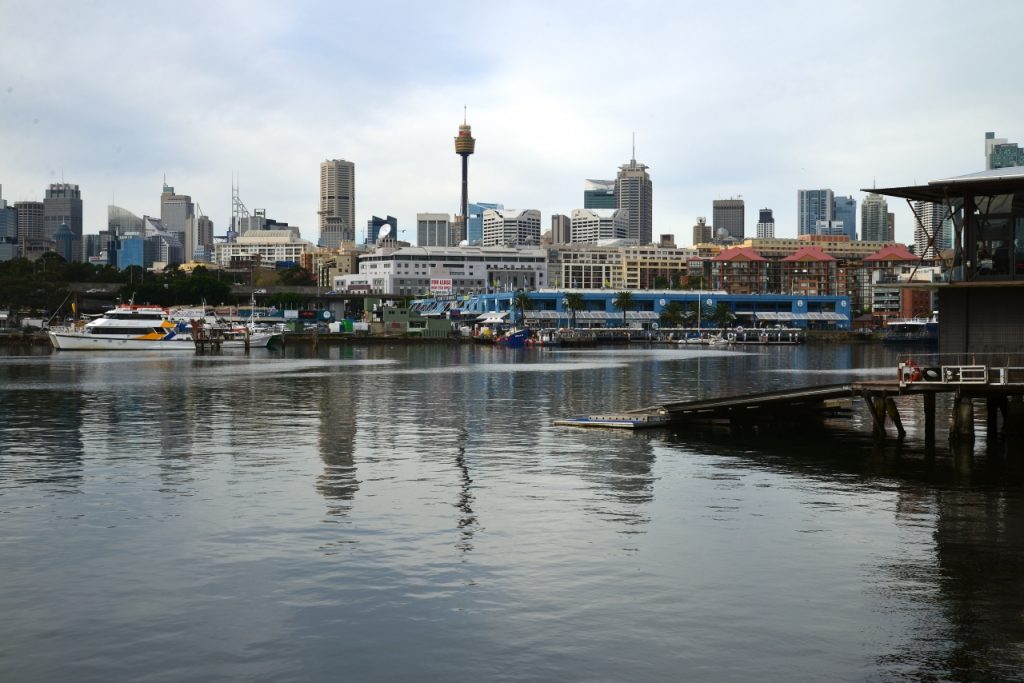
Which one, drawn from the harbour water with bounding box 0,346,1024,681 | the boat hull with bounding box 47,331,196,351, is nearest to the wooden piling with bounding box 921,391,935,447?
the harbour water with bounding box 0,346,1024,681

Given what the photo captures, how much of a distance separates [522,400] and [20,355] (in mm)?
91969

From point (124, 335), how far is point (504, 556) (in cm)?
13474

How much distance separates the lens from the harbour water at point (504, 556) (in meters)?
17.9

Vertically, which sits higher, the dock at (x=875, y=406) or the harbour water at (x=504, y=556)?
the dock at (x=875, y=406)

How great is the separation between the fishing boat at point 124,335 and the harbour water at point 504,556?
10116cm

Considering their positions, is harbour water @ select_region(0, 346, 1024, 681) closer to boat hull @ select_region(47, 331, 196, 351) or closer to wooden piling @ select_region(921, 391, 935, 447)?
wooden piling @ select_region(921, 391, 935, 447)

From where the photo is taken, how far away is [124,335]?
484ft

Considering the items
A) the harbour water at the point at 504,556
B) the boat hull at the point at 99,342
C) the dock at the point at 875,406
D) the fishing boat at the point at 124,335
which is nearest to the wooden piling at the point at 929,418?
the dock at the point at 875,406

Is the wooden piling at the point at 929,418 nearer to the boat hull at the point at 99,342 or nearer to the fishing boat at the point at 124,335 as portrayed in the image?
the boat hull at the point at 99,342

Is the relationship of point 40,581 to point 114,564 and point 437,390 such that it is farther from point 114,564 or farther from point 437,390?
point 437,390

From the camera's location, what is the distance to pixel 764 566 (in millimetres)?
23594

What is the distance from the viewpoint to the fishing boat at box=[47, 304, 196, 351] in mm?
146750

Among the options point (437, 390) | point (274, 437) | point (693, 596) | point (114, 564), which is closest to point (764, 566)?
point (693, 596)

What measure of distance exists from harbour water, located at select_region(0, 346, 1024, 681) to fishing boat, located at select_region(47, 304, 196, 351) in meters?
101
